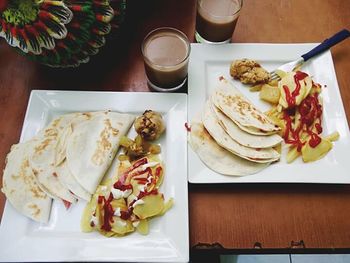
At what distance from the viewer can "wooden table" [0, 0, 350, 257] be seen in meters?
1.10

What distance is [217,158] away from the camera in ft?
3.78

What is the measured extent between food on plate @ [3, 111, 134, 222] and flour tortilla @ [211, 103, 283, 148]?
0.31m

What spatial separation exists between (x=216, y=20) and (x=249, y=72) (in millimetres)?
218

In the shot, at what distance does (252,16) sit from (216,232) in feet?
2.89

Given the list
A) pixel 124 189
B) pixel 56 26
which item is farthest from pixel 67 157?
pixel 56 26

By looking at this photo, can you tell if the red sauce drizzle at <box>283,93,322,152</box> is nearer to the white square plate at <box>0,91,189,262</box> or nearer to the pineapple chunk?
the pineapple chunk

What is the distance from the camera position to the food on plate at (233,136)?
1.14 meters

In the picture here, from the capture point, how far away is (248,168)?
1.13m

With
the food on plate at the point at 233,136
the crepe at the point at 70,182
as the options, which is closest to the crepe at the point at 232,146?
the food on plate at the point at 233,136

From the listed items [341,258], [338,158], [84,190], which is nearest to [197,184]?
[84,190]

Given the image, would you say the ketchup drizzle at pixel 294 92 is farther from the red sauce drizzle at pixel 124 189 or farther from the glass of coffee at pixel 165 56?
the red sauce drizzle at pixel 124 189

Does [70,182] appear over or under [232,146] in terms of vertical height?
under

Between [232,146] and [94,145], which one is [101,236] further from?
[232,146]

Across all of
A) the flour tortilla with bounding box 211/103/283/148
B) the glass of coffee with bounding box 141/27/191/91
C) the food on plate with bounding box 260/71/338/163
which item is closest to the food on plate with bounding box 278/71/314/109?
the food on plate with bounding box 260/71/338/163
